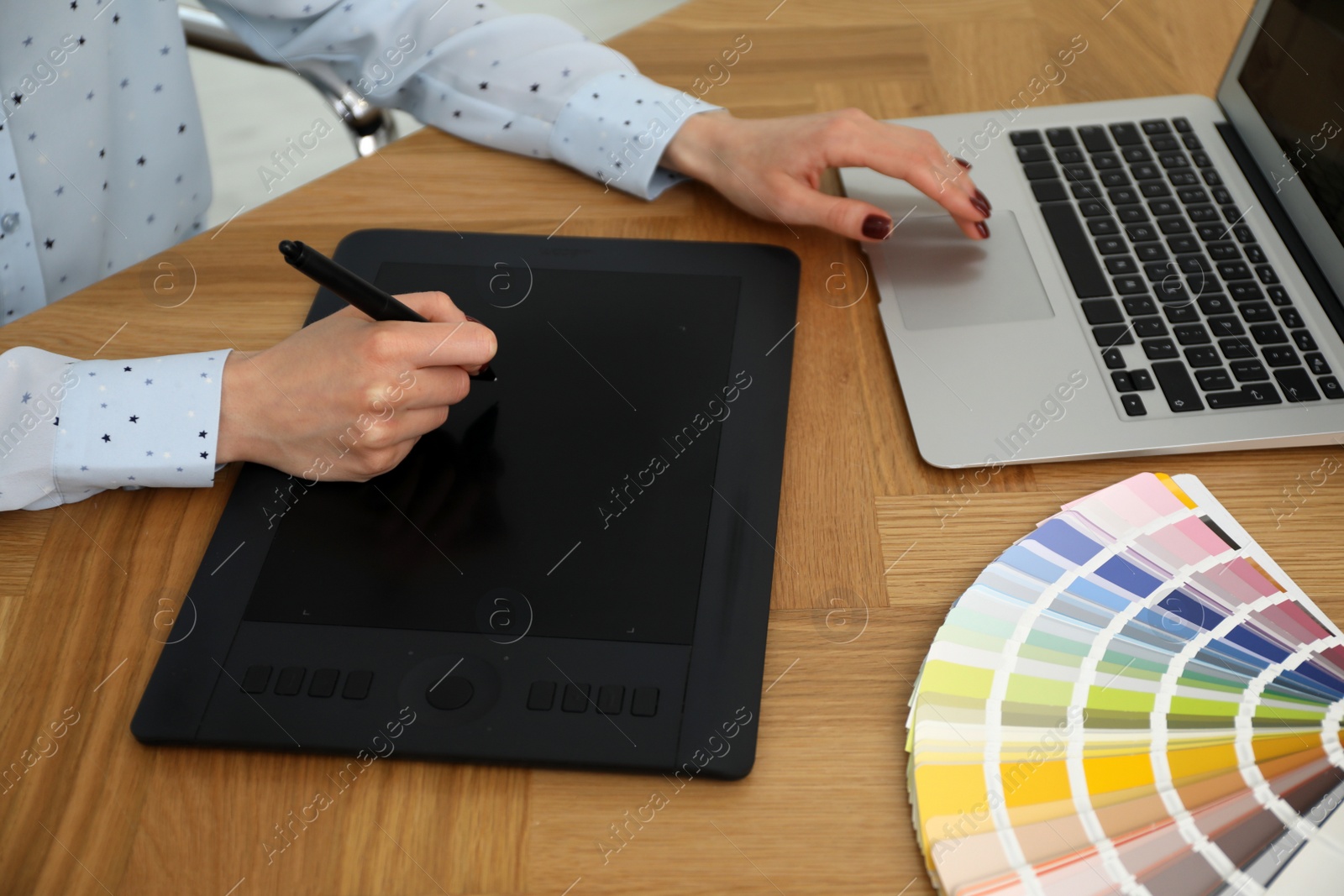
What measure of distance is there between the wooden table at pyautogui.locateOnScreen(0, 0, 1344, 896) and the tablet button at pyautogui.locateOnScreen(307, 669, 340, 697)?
0.04 m

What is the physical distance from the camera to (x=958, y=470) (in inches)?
23.9

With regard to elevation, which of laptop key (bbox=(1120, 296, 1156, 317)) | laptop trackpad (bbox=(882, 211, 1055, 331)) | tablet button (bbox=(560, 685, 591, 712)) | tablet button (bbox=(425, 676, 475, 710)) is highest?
laptop key (bbox=(1120, 296, 1156, 317))

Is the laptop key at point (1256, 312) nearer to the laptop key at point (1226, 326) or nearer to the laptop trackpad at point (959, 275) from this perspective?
the laptop key at point (1226, 326)

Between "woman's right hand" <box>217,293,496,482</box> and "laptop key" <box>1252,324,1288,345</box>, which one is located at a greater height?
"laptop key" <box>1252,324,1288,345</box>

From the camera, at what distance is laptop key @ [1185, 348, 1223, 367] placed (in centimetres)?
62

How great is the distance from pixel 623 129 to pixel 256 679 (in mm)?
531

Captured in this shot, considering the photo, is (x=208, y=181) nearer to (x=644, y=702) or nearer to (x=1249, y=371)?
(x=644, y=702)

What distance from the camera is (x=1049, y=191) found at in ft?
2.48

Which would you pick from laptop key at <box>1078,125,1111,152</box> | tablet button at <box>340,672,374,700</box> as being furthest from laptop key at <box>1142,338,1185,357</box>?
tablet button at <box>340,672,374,700</box>

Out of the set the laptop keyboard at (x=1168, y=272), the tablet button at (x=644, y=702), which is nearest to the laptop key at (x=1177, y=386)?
the laptop keyboard at (x=1168, y=272)

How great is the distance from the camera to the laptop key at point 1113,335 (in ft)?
2.10

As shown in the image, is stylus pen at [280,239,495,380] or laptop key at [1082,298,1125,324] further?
laptop key at [1082,298,1125,324]

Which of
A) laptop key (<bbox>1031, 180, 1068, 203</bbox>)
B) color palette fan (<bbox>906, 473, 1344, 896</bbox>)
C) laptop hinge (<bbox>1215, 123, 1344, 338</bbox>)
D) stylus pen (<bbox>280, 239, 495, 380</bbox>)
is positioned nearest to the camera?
color palette fan (<bbox>906, 473, 1344, 896</bbox>)

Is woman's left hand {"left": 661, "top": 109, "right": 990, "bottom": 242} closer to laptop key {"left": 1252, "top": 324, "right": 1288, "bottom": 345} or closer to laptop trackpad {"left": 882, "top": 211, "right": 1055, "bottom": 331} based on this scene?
laptop trackpad {"left": 882, "top": 211, "right": 1055, "bottom": 331}
